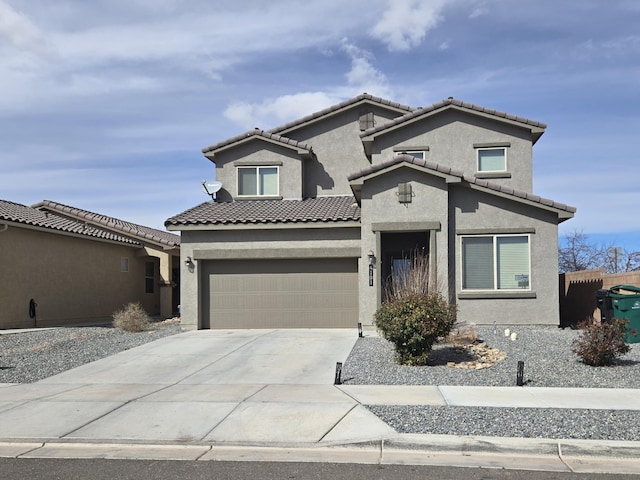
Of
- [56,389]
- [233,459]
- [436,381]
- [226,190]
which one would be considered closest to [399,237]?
[226,190]

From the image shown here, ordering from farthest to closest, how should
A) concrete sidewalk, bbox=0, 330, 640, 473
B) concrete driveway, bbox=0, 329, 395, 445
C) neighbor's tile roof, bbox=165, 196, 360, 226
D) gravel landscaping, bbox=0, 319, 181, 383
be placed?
1. neighbor's tile roof, bbox=165, 196, 360, 226
2. gravel landscaping, bbox=0, 319, 181, 383
3. concrete driveway, bbox=0, 329, 395, 445
4. concrete sidewalk, bbox=0, 330, 640, 473

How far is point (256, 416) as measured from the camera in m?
8.98

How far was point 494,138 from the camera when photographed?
2125 cm

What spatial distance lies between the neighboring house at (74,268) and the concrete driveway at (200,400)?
7.41 m

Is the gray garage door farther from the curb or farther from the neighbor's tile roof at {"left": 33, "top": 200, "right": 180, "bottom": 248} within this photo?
the curb

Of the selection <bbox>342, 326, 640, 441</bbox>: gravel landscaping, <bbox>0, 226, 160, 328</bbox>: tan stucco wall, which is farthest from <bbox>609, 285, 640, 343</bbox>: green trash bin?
<bbox>0, 226, 160, 328</bbox>: tan stucco wall

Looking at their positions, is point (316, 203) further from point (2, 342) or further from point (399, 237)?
point (2, 342)

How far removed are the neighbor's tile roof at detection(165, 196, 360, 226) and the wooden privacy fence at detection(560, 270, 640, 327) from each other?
7.18 m

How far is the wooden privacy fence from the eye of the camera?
1702cm

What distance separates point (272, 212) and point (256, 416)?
12.1m

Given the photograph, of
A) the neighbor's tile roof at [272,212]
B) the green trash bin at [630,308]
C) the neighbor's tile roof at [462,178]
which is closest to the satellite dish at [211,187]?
the neighbor's tile roof at [272,212]

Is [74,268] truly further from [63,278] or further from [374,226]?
[374,226]

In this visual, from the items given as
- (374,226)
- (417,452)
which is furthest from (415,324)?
(374,226)

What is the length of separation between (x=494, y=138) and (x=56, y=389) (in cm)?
1578
